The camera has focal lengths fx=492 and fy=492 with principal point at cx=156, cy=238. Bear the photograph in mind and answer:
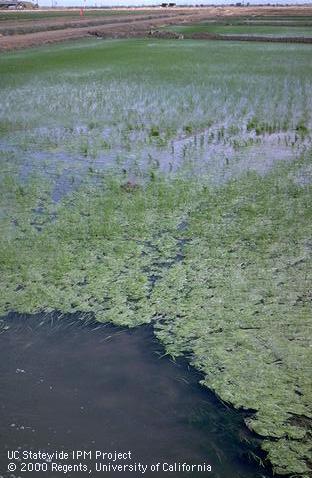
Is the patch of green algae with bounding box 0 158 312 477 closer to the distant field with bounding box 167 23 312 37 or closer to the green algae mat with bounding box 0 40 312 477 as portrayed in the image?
the green algae mat with bounding box 0 40 312 477

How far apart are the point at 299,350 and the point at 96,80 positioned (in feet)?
45.8

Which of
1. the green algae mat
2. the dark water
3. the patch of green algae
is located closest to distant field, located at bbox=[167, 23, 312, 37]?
the green algae mat

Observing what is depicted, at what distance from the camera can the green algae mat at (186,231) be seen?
3.87 meters

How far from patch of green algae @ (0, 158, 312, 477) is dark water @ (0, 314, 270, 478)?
0.18 metres

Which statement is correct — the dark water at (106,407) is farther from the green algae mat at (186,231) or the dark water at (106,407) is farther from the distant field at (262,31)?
the distant field at (262,31)

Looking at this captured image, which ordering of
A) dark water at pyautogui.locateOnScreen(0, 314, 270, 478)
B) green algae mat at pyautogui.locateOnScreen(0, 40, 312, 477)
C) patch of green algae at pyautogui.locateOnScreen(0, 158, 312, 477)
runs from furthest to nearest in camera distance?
green algae mat at pyautogui.locateOnScreen(0, 40, 312, 477), patch of green algae at pyautogui.locateOnScreen(0, 158, 312, 477), dark water at pyautogui.locateOnScreen(0, 314, 270, 478)

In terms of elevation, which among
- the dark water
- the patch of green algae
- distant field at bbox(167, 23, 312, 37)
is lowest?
the dark water

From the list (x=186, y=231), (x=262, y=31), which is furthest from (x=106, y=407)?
(x=262, y=31)

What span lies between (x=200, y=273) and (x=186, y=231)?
0.97 meters

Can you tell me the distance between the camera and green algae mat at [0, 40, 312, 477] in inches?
152

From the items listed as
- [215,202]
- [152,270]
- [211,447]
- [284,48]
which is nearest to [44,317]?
[152,270]

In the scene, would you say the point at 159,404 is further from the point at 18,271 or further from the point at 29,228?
the point at 29,228

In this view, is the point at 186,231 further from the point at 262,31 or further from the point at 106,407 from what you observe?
the point at 262,31

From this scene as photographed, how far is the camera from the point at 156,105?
12.5m
